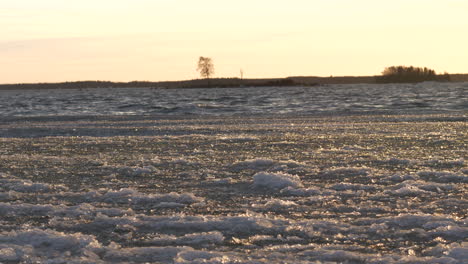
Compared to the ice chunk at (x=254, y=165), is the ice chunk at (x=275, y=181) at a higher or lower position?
higher

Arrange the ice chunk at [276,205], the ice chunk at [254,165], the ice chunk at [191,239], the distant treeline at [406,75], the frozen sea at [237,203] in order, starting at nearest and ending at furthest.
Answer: the frozen sea at [237,203]
the ice chunk at [191,239]
the ice chunk at [276,205]
the ice chunk at [254,165]
the distant treeline at [406,75]

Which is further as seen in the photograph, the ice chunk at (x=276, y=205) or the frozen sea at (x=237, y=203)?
the ice chunk at (x=276, y=205)

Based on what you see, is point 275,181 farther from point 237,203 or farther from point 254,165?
point 254,165

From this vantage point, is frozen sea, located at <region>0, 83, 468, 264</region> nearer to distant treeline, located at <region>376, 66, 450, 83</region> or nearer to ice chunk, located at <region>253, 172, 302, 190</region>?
ice chunk, located at <region>253, 172, 302, 190</region>

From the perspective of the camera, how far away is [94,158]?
11.3m

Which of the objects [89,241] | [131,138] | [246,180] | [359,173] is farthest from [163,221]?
[131,138]

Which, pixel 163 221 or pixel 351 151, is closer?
pixel 163 221

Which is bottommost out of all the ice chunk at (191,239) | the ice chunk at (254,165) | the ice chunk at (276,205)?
the ice chunk at (254,165)

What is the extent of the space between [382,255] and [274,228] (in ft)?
4.06

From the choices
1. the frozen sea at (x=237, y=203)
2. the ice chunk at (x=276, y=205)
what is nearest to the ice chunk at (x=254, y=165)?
the frozen sea at (x=237, y=203)

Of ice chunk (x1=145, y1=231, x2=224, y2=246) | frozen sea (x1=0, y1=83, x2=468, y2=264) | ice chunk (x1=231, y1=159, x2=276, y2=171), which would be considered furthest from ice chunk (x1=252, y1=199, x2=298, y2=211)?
ice chunk (x1=231, y1=159, x2=276, y2=171)

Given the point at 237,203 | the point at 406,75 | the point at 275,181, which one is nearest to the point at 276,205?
→ the point at 237,203

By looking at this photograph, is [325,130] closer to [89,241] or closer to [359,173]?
[359,173]

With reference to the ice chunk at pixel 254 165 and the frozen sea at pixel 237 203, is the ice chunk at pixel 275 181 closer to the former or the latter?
the frozen sea at pixel 237 203
